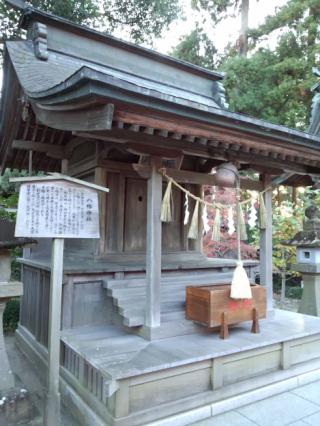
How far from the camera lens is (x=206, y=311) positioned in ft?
13.1

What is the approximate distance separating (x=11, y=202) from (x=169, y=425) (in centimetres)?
691

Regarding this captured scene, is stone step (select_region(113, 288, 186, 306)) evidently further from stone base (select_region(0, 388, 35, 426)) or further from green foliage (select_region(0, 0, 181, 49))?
Result: green foliage (select_region(0, 0, 181, 49))

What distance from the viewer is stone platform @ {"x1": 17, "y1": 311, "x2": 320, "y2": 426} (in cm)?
306

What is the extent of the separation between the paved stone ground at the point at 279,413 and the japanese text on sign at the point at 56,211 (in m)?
2.27

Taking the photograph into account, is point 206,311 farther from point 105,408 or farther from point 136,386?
point 105,408

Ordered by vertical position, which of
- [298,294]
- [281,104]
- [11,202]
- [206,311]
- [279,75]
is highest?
[279,75]

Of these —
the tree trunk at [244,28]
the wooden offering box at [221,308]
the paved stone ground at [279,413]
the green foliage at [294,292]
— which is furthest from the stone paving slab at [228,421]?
the tree trunk at [244,28]

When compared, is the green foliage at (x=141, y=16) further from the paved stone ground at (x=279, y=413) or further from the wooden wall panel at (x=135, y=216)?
the paved stone ground at (x=279, y=413)

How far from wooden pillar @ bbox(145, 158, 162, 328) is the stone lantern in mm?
3894

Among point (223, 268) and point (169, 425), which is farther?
point (223, 268)

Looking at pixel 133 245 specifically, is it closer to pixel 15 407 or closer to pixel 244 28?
pixel 15 407

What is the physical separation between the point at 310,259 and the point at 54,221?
212 inches

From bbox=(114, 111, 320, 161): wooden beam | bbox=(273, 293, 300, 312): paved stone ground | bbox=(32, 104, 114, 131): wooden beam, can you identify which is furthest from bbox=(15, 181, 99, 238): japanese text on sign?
bbox=(273, 293, 300, 312): paved stone ground

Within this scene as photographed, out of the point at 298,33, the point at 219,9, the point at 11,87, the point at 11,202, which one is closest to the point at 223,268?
the point at 11,87
